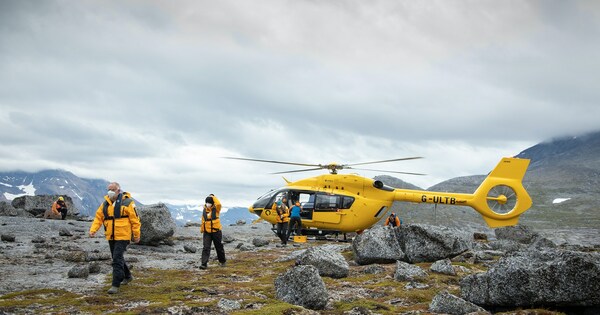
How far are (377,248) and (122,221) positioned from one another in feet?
30.5

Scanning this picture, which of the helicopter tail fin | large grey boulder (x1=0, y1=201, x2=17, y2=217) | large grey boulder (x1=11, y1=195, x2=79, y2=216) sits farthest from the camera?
large grey boulder (x1=11, y1=195, x2=79, y2=216)

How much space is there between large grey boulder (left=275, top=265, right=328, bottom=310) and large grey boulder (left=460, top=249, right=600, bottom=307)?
3.34 metres

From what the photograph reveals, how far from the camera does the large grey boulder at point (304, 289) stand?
408 inches

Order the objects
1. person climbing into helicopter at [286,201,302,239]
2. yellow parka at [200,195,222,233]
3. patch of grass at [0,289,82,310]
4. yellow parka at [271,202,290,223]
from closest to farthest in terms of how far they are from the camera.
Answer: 1. patch of grass at [0,289,82,310]
2. yellow parka at [200,195,222,233]
3. yellow parka at [271,202,290,223]
4. person climbing into helicopter at [286,201,302,239]

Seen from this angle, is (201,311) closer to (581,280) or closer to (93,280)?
(93,280)

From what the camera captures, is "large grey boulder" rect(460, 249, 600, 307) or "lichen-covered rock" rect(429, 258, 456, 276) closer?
"large grey boulder" rect(460, 249, 600, 307)

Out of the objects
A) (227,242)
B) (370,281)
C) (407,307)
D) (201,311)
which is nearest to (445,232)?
(370,281)

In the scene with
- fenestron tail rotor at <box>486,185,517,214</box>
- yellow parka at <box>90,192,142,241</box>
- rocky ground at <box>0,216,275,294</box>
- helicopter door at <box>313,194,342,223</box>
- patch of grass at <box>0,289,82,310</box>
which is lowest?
patch of grass at <box>0,289,82,310</box>

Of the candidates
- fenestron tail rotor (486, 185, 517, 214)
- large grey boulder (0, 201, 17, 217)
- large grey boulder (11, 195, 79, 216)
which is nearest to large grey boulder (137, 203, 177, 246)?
fenestron tail rotor (486, 185, 517, 214)

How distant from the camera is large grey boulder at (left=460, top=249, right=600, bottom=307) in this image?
8852 mm

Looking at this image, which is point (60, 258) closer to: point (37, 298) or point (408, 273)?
point (37, 298)

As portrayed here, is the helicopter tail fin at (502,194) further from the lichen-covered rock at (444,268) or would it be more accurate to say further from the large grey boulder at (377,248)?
the lichen-covered rock at (444,268)

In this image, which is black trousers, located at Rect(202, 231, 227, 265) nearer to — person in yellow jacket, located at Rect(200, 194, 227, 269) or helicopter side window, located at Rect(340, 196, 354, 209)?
person in yellow jacket, located at Rect(200, 194, 227, 269)

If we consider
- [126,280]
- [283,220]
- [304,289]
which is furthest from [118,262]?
[283,220]
